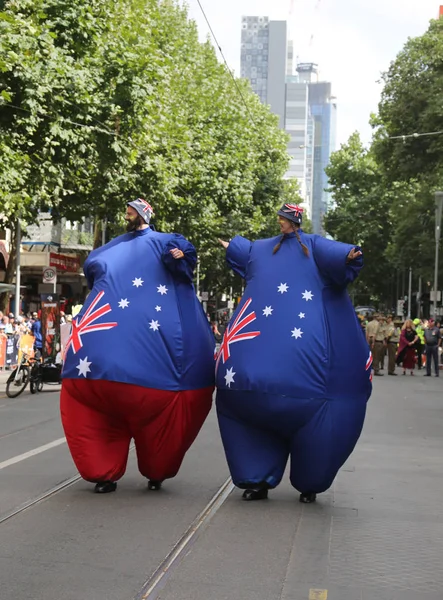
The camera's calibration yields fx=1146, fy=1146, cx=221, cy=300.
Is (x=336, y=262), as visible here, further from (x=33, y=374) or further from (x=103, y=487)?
(x=33, y=374)

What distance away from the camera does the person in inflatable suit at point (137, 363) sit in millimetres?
8133

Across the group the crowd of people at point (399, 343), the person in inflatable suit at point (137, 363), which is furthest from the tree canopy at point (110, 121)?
the person in inflatable suit at point (137, 363)

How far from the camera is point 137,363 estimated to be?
8133mm

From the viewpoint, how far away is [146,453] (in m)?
8.44

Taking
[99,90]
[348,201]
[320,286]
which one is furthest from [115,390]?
[348,201]

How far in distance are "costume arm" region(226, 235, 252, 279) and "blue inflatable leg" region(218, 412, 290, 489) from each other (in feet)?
3.67

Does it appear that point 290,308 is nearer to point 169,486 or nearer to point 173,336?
point 173,336

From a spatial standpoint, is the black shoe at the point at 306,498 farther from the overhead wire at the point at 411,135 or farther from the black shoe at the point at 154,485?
the overhead wire at the point at 411,135

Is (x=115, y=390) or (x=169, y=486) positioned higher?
(x=115, y=390)

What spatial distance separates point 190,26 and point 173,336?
143 feet

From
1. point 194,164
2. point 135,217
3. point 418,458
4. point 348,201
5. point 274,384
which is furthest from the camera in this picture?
point 348,201

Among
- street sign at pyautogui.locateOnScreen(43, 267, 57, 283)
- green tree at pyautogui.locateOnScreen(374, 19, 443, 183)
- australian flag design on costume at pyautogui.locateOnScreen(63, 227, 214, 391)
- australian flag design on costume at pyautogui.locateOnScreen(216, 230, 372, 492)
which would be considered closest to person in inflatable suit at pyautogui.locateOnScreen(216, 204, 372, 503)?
australian flag design on costume at pyautogui.locateOnScreen(216, 230, 372, 492)

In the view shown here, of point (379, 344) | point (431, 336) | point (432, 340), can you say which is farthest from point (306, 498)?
point (379, 344)

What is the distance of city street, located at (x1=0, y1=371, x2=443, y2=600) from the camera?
18.9 feet
